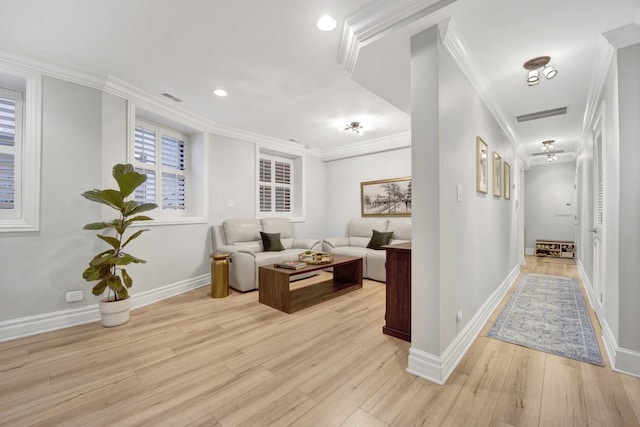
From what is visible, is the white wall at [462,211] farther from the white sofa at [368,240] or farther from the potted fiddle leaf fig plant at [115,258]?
the potted fiddle leaf fig plant at [115,258]

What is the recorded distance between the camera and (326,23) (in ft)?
6.52

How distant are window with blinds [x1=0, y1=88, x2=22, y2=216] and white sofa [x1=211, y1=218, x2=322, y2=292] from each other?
215 centimetres

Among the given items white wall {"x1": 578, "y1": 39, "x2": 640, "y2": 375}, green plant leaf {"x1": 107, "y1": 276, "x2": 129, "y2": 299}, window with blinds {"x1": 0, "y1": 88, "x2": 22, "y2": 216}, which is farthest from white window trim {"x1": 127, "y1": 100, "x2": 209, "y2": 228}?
white wall {"x1": 578, "y1": 39, "x2": 640, "y2": 375}

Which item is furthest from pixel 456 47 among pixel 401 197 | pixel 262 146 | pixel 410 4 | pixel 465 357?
pixel 262 146

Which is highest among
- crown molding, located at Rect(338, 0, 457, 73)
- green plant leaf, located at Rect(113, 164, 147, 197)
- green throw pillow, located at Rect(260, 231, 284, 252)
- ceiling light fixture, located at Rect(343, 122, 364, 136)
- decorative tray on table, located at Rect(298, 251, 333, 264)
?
ceiling light fixture, located at Rect(343, 122, 364, 136)

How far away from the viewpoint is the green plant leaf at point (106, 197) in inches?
97.0

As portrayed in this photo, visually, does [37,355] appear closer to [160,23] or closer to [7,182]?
[7,182]

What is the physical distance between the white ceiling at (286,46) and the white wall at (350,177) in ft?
6.44

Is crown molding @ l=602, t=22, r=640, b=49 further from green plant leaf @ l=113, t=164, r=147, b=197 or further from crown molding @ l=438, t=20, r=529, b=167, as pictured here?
green plant leaf @ l=113, t=164, r=147, b=197

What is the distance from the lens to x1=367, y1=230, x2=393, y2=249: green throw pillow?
471 cm

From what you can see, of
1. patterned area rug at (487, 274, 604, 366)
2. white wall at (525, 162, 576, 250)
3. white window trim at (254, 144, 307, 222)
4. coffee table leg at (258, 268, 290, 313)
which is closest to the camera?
patterned area rug at (487, 274, 604, 366)

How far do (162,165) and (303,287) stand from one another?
272cm

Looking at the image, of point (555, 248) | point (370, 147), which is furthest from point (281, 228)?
point (555, 248)

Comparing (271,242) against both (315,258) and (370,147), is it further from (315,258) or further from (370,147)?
(370,147)
